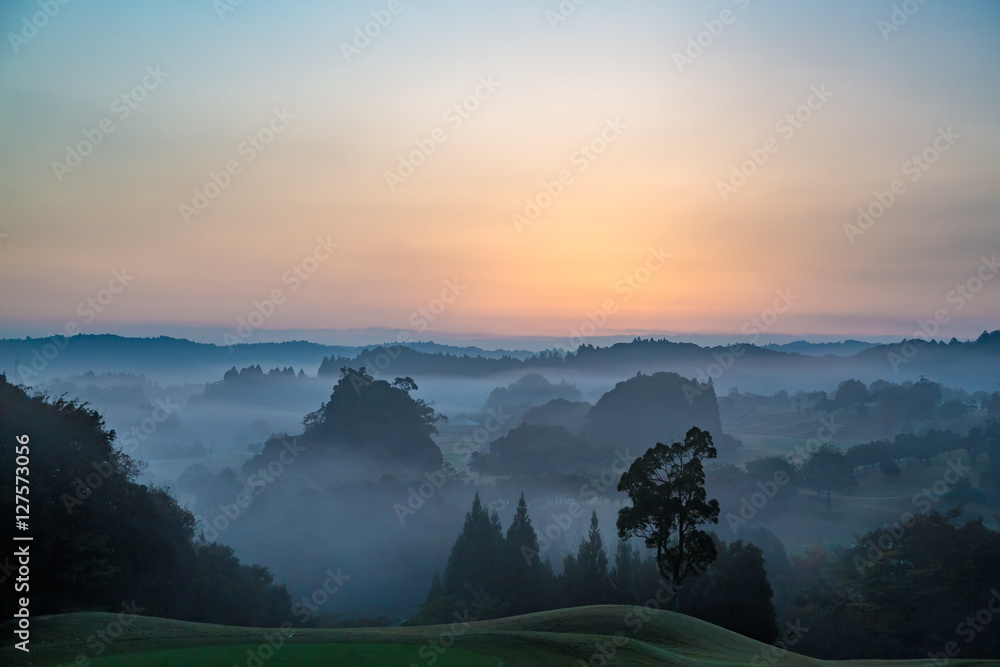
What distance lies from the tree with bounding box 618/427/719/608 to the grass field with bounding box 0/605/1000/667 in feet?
26.6

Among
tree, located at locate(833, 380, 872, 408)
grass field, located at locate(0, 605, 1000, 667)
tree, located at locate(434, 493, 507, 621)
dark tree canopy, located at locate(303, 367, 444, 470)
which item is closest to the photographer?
grass field, located at locate(0, 605, 1000, 667)

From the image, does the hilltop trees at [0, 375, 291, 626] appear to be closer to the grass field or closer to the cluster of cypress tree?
the grass field

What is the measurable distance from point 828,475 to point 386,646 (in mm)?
88235

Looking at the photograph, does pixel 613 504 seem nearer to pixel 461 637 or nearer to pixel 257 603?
pixel 257 603

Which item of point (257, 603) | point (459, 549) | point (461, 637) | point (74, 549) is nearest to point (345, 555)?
point (459, 549)

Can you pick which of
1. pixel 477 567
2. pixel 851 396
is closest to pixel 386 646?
pixel 477 567

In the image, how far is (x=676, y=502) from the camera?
117ft

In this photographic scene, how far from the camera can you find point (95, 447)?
36906 mm

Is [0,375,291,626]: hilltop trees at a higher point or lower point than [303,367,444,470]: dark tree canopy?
lower

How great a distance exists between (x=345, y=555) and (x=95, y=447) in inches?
1505

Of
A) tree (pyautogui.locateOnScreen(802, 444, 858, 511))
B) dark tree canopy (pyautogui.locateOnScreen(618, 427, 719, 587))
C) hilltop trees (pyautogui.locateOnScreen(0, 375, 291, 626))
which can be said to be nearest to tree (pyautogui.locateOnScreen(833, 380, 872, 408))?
tree (pyautogui.locateOnScreen(802, 444, 858, 511))

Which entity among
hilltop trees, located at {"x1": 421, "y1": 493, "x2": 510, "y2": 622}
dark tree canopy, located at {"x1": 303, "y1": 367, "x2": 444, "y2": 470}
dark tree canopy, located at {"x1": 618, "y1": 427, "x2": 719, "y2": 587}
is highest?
dark tree canopy, located at {"x1": 303, "y1": 367, "x2": 444, "y2": 470}

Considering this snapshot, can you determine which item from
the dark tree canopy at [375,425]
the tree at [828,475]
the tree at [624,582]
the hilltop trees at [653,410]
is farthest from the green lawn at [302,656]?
the hilltop trees at [653,410]

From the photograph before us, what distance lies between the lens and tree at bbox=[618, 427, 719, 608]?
35562mm
